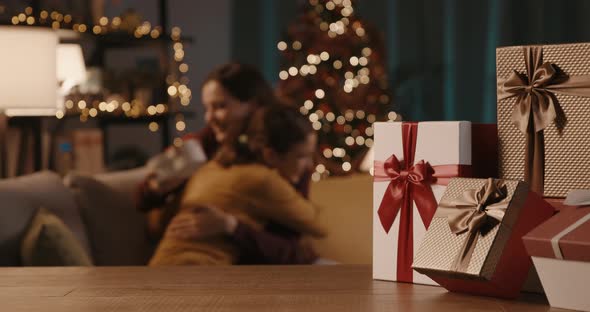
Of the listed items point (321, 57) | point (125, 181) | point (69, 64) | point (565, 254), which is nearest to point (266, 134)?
point (125, 181)

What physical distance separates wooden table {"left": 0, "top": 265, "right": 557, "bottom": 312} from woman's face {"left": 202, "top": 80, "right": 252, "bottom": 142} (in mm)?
2081

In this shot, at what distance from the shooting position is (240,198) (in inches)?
107

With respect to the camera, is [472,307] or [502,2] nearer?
[472,307]

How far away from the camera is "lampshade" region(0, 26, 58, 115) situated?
265 centimetres

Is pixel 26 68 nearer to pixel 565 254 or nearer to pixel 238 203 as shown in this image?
pixel 238 203

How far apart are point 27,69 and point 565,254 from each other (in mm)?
2181

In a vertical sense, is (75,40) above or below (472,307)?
above

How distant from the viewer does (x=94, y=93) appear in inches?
184

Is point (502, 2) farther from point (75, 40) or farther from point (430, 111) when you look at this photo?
point (75, 40)

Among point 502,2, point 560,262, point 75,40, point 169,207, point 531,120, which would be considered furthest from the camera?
point 502,2

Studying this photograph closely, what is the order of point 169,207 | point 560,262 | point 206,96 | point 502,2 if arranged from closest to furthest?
1. point 560,262
2. point 169,207
3. point 206,96
4. point 502,2

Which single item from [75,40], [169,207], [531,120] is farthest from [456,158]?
[75,40]

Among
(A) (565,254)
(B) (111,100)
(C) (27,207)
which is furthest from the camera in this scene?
(B) (111,100)

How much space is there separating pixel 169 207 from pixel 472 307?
214 centimetres
